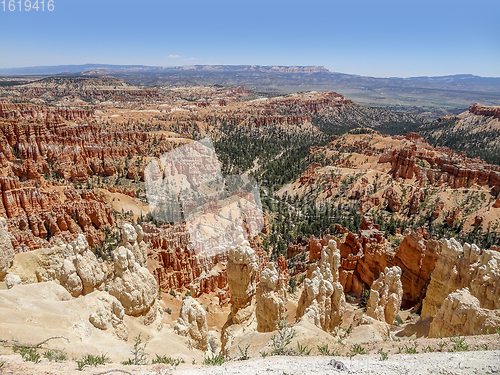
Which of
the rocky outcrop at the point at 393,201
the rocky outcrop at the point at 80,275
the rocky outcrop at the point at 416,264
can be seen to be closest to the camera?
the rocky outcrop at the point at 80,275

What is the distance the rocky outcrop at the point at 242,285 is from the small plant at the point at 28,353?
352 inches

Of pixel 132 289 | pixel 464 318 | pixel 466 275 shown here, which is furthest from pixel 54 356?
pixel 466 275

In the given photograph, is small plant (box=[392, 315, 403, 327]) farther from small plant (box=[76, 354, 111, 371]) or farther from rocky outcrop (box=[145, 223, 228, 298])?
small plant (box=[76, 354, 111, 371])

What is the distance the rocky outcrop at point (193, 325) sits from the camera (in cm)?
1179

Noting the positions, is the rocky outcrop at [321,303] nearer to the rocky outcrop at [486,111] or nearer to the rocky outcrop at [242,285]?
the rocky outcrop at [242,285]

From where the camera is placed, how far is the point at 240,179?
66.6m

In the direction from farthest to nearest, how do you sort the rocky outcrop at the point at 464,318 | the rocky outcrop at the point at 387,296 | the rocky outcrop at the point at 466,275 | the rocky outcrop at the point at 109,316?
the rocky outcrop at the point at 387,296
the rocky outcrop at the point at 466,275
the rocky outcrop at the point at 464,318
the rocky outcrop at the point at 109,316

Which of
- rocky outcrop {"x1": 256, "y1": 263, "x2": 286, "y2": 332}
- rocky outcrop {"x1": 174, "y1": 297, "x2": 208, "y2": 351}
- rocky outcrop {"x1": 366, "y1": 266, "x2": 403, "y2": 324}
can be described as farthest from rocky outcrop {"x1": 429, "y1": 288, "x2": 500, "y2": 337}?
rocky outcrop {"x1": 174, "y1": 297, "x2": 208, "y2": 351}

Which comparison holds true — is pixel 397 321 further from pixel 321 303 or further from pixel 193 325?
pixel 193 325

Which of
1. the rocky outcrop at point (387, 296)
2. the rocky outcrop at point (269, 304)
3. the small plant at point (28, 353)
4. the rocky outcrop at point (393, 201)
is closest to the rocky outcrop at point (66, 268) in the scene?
the small plant at point (28, 353)

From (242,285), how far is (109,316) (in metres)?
6.82

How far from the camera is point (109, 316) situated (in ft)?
31.1

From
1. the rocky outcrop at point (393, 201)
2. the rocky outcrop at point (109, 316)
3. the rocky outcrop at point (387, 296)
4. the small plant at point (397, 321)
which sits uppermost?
the rocky outcrop at point (109, 316)

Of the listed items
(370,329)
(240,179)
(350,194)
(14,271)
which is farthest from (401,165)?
(14,271)
